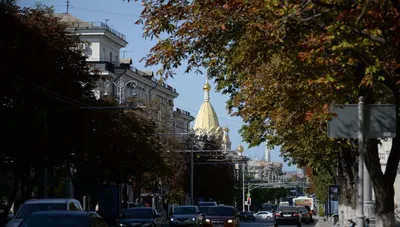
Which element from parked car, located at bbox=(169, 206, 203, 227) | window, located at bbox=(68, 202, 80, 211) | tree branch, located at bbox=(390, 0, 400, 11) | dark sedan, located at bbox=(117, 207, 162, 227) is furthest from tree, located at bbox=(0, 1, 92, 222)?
tree branch, located at bbox=(390, 0, 400, 11)

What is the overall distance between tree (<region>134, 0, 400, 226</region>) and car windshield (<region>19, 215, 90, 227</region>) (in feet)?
11.3

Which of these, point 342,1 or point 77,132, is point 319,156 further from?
point 342,1

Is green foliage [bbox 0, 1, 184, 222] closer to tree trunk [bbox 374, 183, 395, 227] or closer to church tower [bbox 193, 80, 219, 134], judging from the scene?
tree trunk [bbox 374, 183, 395, 227]

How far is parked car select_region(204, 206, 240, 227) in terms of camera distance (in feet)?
154

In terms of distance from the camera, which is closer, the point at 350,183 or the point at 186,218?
the point at 350,183

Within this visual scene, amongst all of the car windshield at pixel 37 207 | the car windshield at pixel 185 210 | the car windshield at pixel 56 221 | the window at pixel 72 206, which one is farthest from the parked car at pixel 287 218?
the car windshield at pixel 56 221

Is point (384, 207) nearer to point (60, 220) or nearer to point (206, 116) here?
point (60, 220)

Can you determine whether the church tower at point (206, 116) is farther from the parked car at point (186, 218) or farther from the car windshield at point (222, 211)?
the parked car at point (186, 218)

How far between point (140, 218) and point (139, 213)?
0.71 metres

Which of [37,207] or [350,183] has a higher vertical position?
[350,183]

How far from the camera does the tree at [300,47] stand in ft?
44.4

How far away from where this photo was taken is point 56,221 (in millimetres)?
18078

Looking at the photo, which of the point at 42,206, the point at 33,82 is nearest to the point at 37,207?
the point at 42,206

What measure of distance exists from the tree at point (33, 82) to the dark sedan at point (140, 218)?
5.35 m
